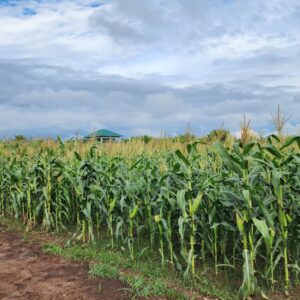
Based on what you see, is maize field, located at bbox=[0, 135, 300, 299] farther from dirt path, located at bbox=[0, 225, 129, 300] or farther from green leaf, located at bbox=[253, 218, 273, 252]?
dirt path, located at bbox=[0, 225, 129, 300]

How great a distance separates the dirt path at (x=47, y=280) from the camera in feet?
15.1

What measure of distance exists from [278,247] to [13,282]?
3.26 metres

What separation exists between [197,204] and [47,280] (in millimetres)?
2134

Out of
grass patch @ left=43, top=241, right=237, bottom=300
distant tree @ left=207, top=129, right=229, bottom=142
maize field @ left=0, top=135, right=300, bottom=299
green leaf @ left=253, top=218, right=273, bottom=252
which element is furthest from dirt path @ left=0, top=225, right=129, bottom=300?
distant tree @ left=207, top=129, right=229, bottom=142

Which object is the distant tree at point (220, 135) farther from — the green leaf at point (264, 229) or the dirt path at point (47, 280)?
the dirt path at point (47, 280)

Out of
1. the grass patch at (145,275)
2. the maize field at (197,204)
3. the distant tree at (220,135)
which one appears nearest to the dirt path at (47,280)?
the grass patch at (145,275)

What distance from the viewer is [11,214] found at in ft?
28.9

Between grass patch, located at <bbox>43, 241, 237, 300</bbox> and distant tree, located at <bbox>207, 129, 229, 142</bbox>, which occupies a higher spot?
distant tree, located at <bbox>207, 129, 229, 142</bbox>

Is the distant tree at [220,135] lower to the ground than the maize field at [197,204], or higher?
higher

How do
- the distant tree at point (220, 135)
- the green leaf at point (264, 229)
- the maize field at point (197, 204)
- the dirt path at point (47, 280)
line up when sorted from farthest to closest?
the distant tree at point (220, 135) → the dirt path at point (47, 280) → the maize field at point (197, 204) → the green leaf at point (264, 229)

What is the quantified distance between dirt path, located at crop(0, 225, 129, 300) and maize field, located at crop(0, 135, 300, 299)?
0.76 meters

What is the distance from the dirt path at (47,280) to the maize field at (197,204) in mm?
765

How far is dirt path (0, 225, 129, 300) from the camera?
459 cm

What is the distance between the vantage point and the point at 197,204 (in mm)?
4633
